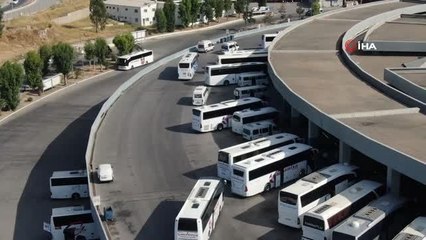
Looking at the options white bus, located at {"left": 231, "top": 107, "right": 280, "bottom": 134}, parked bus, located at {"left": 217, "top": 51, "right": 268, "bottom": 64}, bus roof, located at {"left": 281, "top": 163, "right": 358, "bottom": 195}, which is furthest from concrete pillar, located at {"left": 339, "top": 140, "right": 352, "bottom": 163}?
parked bus, located at {"left": 217, "top": 51, "right": 268, "bottom": 64}

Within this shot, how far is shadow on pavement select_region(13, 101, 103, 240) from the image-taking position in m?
21.3

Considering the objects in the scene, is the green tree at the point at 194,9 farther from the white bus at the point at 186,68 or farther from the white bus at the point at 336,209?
the white bus at the point at 336,209

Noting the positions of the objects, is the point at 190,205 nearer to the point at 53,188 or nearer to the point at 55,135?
the point at 53,188

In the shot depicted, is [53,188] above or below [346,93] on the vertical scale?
below

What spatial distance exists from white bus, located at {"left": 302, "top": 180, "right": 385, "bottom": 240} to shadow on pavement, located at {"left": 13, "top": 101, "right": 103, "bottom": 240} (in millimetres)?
8605

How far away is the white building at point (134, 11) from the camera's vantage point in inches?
2216

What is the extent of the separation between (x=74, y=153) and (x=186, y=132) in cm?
492

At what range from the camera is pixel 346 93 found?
24047 millimetres

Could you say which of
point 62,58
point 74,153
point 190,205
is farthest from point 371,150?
point 62,58

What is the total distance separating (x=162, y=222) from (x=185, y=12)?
37798 millimetres

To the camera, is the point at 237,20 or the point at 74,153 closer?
the point at 74,153

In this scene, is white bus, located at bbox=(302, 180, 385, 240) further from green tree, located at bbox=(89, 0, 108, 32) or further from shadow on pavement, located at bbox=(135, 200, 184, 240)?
green tree, located at bbox=(89, 0, 108, 32)

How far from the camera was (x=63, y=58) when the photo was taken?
3775 centimetres

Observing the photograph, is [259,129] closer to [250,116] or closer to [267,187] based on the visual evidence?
[250,116]
